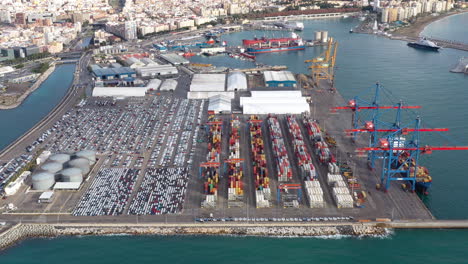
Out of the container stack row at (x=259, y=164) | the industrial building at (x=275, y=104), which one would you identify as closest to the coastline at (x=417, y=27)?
the industrial building at (x=275, y=104)

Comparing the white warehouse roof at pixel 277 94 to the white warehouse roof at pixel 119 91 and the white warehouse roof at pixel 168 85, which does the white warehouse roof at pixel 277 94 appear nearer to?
the white warehouse roof at pixel 168 85

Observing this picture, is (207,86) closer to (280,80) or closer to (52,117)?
(280,80)

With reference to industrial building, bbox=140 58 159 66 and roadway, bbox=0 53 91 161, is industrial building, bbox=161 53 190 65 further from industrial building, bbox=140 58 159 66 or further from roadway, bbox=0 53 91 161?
roadway, bbox=0 53 91 161

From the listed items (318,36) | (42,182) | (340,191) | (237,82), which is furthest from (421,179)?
(318,36)

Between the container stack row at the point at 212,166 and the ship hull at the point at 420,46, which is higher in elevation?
the ship hull at the point at 420,46

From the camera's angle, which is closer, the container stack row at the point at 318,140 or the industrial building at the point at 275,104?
the container stack row at the point at 318,140

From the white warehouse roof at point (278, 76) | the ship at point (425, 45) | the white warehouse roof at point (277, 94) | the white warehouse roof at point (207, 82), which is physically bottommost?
the white warehouse roof at point (277, 94)

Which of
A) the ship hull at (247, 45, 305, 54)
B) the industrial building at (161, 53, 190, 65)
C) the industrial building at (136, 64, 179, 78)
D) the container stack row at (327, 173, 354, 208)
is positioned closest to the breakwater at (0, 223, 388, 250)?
the container stack row at (327, 173, 354, 208)

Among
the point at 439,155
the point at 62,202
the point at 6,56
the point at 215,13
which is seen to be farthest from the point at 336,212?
the point at 215,13
